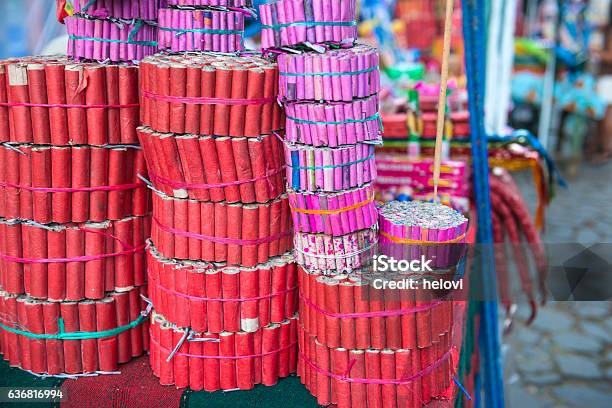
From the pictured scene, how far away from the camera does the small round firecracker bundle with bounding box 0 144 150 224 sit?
97.6 inches

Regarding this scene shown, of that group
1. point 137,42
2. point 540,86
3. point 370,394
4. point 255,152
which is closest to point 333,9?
point 255,152

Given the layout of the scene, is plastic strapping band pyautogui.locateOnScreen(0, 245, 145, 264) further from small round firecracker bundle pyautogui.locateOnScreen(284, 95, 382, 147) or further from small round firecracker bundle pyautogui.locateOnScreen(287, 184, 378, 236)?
small round firecracker bundle pyautogui.locateOnScreen(284, 95, 382, 147)

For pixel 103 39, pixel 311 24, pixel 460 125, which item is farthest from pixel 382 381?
pixel 460 125

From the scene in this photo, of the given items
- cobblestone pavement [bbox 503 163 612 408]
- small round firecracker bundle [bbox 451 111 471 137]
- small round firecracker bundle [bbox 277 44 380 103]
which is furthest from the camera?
cobblestone pavement [bbox 503 163 612 408]

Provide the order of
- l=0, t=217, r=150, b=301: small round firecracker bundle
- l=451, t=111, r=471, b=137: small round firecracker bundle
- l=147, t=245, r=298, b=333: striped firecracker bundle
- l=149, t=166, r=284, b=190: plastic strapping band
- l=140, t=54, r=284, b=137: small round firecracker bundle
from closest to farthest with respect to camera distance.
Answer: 1. l=140, t=54, r=284, b=137: small round firecracker bundle
2. l=149, t=166, r=284, b=190: plastic strapping band
3. l=147, t=245, r=298, b=333: striped firecracker bundle
4. l=0, t=217, r=150, b=301: small round firecracker bundle
5. l=451, t=111, r=471, b=137: small round firecracker bundle

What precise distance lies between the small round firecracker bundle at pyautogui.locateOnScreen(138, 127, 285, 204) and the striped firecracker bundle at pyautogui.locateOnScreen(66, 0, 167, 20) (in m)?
0.60

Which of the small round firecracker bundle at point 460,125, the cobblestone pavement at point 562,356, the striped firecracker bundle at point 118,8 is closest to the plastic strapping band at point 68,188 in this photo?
the striped firecracker bundle at point 118,8

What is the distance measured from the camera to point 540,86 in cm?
1170

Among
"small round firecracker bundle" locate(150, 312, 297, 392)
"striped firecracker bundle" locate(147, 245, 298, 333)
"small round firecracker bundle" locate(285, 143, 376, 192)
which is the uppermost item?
"small round firecracker bundle" locate(285, 143, 376, 192)

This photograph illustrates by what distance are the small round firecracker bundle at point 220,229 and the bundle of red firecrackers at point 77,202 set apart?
287 millimetres

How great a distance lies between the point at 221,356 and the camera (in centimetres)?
250

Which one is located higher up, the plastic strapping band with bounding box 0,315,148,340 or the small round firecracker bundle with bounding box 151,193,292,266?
the small round firecracker bundle with bounding box 151,193,292,266

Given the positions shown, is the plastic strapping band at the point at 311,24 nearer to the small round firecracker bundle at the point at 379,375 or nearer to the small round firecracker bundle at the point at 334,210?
the small round firecracker bundle at the point at 334,210

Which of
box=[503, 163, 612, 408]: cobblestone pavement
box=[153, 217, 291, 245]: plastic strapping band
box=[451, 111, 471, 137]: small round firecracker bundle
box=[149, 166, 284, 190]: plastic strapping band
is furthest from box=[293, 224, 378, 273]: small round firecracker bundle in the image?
box=[503, 163, 612, 408]: cobblestone pavement
